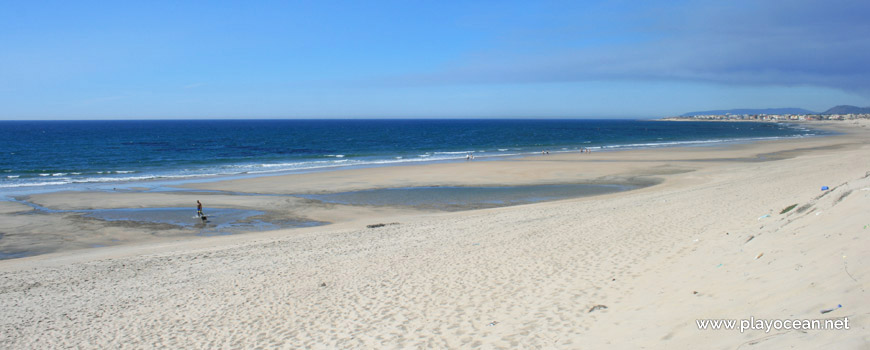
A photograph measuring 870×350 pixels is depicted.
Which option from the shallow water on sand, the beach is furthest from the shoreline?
the beach

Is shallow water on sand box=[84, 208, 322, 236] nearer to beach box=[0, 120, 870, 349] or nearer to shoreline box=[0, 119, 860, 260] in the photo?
shoreline box=[0, 119, 860, 260]

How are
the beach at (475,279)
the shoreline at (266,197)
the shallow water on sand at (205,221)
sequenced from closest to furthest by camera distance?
1. the beach at (475,279)
2. the shoreline at (266,197)
3. the shallow water on sand at (205,221)

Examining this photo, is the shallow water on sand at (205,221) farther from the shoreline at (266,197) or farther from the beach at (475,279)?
the beach at (475,279)

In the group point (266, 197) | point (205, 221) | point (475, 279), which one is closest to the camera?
point (475, 279)

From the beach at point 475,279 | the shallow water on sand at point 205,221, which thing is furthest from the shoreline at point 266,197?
the beach at point 475,279

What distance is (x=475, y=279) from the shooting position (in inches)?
386

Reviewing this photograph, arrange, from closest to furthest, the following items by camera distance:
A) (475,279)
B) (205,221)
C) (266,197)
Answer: (475,279) < (205,221) < (266,197)

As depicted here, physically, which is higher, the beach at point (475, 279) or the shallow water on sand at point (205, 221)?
the beach at point (475, 279)

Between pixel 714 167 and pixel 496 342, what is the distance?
110 ft

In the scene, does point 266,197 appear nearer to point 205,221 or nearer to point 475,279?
point 205,221

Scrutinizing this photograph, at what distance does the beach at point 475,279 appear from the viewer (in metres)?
6.16

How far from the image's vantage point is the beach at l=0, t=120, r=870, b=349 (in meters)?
6.16

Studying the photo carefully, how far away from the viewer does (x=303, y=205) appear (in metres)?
22.6

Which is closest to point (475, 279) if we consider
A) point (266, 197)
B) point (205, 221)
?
point (205, 221)
